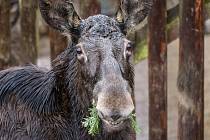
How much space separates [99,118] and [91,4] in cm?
223

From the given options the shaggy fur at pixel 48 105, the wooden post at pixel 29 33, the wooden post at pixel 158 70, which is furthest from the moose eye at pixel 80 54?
the wooden post at pixel 29 33

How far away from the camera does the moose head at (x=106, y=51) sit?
5.54m

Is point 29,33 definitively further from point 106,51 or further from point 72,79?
point 106,51

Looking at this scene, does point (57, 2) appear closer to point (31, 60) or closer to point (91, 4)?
point (91, 4)

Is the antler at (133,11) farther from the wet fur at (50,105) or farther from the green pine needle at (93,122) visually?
the green pine needle at (93,122)

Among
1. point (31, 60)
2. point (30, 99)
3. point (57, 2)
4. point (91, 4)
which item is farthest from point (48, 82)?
point (31, 60)

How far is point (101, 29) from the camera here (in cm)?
600

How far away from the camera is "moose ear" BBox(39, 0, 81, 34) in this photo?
6230mm

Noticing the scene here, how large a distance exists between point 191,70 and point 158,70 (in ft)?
1.92

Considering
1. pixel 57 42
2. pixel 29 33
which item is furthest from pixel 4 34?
pixel 57 42

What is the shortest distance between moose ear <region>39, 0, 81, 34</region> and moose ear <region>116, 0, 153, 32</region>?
0.38 metres

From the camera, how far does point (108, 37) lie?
19.5 ft

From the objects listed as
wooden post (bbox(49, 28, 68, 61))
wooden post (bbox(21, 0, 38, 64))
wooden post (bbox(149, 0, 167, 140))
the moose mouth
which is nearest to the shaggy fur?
the moose mouth

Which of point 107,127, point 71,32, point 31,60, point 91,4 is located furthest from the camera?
point 31,60
